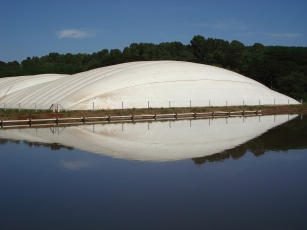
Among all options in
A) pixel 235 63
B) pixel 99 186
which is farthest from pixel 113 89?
pixel 235 63

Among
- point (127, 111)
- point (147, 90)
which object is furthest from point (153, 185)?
point (147, 90)

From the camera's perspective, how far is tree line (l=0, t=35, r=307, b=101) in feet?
221

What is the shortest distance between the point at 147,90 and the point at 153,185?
29.9 meters

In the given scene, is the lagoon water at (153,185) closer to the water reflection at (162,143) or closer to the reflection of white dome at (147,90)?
the water reflection at (162,143)

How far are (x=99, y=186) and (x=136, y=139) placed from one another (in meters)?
9.32

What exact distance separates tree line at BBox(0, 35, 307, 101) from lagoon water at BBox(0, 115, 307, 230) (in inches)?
2058

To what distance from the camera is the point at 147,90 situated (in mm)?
39750

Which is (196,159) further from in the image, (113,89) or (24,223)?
(113,89)

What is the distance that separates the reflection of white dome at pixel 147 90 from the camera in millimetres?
37719

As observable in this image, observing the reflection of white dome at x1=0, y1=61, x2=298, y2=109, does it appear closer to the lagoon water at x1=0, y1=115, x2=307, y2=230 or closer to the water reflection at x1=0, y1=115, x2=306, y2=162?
the water reflection at x1=0, y1=115, x2=306, y2=162

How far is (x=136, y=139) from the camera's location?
19.5 meters

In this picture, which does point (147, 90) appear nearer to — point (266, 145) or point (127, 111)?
point (127, 111)

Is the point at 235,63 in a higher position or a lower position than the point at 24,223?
higher

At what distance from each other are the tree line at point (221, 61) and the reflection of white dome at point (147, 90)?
2103 cm
